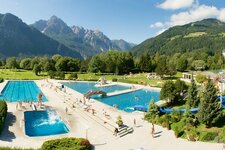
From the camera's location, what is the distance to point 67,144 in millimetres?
19906

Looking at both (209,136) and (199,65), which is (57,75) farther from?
(209,136)

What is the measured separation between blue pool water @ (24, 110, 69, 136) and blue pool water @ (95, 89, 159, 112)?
487 inches

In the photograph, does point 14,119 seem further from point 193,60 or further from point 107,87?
point 193,60

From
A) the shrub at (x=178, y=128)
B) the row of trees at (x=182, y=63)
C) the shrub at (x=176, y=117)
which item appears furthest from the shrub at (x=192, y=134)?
the row of trees at (x=182, y=63)

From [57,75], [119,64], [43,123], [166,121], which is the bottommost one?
[43,123]

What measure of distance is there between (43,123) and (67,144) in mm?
11506

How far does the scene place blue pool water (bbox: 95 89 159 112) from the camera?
4497 centimetres

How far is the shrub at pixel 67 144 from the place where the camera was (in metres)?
19.3

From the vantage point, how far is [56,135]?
80.2ft

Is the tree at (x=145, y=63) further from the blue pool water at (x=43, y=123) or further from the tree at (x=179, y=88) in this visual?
the blue pool water at (x=43, y=123)

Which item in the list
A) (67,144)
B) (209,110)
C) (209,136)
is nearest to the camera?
(67,144)

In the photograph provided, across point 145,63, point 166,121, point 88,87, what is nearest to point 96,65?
point 145,63

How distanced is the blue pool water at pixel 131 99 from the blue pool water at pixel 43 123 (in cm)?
1238

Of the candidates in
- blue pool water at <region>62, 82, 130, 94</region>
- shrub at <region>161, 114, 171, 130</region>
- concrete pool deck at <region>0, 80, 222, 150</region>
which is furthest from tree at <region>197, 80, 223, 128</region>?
blue pool water at <region>62, 82, 130, 94</region>
